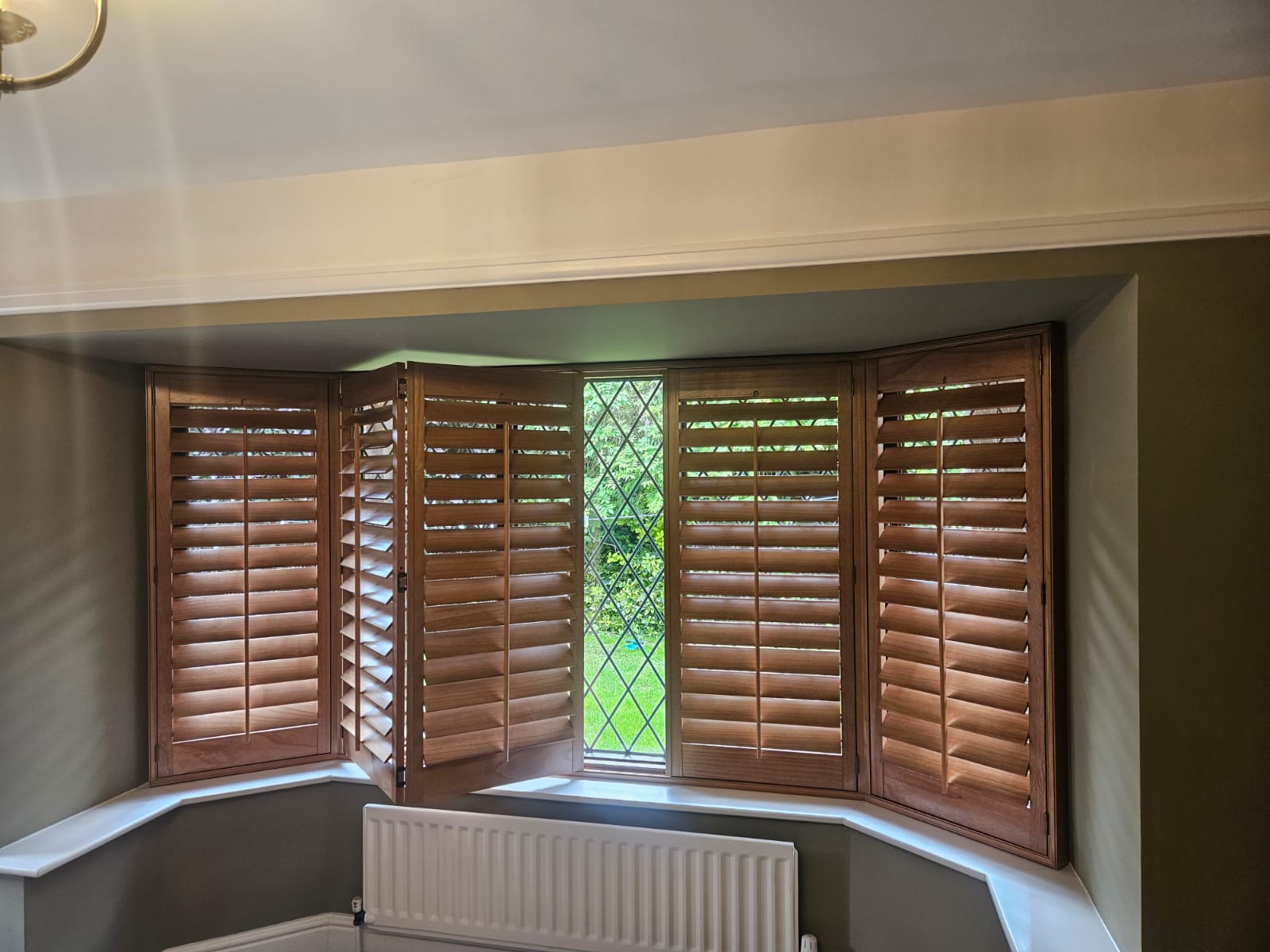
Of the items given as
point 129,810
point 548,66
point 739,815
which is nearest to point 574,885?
point 739,815

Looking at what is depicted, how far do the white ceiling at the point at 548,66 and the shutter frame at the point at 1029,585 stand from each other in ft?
2.08

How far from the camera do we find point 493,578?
7.26ft

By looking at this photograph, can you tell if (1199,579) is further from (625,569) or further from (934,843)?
(625,569)

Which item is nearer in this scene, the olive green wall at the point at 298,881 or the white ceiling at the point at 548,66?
the white ceiling at the point at 548,66

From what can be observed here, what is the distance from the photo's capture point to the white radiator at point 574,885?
2049 mm

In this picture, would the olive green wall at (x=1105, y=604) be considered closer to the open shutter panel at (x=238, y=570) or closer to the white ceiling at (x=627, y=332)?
the white ceiling at (x=627, y=332)

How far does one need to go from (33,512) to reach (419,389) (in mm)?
1095

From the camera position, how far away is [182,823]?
226cm

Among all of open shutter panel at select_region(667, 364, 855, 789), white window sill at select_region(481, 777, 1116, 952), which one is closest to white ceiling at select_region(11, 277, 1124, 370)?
open shutter panel at select_region(667, 364, 855, 789)

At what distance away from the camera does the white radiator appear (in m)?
2.05

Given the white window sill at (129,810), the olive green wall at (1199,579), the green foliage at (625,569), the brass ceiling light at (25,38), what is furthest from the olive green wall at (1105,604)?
the white window sill at (129,810)

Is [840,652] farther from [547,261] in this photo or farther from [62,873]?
[62,873]

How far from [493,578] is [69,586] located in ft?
3.95

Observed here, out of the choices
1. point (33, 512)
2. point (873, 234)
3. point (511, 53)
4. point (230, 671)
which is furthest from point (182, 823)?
point (873, 234)
